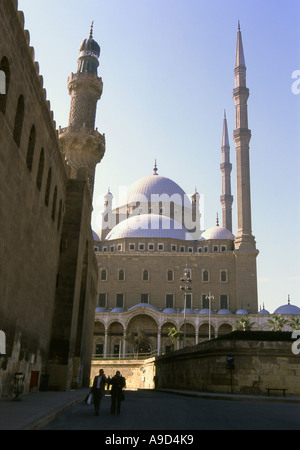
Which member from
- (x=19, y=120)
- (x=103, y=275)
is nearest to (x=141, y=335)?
(x=103, y=275)

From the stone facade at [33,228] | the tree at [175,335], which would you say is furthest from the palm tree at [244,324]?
the stone facade at [33,228]

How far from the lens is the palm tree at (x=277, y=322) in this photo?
48.3 m

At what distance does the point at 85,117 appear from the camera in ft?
115

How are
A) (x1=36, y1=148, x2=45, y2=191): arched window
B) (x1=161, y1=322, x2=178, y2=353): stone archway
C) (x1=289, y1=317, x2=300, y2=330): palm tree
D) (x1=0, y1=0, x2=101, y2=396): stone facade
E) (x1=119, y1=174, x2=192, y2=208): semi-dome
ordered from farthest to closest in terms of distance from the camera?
(x1=119, y1=174, x2=192, y2=208): semi-dome
(x1=161, y1=322, x2=178, y2=353): stone archway
(x1=289, y1=317, x2=300, y2=330): palm tree
(x1=36, y1=148, x2=45, y2=191): arched window
(x1=0, y1=0, x2=101, y2=396): stone facade

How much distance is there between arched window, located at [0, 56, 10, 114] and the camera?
10656mm

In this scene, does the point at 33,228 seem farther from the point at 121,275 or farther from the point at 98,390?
the point at 121,275

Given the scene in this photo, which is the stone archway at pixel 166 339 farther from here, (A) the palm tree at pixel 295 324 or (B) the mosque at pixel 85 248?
(A) the palm tree at pixel 295 324

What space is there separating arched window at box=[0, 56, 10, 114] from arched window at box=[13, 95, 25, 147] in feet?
4.61

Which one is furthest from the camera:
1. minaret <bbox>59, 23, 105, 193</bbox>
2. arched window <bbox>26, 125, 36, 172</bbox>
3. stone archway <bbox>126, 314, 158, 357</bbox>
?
stone archway <bbox>126, 314, 158, 357</bbox>

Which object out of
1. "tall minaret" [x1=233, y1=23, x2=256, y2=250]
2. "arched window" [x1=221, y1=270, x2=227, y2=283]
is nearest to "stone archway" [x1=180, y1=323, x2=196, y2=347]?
"arched window" [x1=221, y1=270, x2=227, y2=283]

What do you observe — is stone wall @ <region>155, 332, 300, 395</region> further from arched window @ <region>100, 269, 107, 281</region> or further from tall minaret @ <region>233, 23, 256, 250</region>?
arched window @ <region>100, 269, 107, 281</region>

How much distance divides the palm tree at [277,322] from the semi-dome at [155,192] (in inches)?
1055

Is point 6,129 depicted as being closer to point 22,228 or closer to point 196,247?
point 22,228
